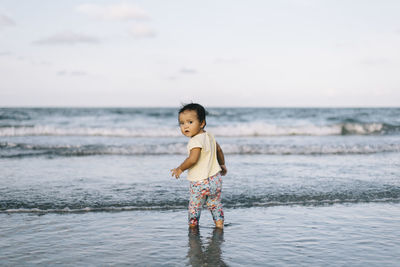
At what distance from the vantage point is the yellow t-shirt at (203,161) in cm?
399

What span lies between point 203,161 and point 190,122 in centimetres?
42

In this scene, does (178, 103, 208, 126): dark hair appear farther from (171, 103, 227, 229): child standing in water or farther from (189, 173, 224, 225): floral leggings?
(189, 173, 224, 225): floral leggings

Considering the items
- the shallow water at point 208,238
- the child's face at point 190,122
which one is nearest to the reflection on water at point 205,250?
the shallow water at point 208,238

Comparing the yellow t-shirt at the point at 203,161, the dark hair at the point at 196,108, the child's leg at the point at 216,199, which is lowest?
the child's leg at the point at 216,199

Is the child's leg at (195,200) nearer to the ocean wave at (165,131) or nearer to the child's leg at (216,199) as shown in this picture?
the child's leg at (216,199)

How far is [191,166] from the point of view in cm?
399

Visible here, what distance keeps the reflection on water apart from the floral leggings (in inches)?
5.7

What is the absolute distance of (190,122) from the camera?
397 centimetres

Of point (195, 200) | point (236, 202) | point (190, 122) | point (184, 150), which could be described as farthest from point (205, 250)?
point (184, 150)

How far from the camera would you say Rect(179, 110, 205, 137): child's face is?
3947mm

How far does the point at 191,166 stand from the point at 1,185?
4.01 metres

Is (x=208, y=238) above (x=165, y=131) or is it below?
below

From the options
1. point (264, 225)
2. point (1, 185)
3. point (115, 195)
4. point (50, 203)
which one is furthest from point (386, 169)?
point (1, 185)

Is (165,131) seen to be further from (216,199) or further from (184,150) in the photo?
(216,199)
